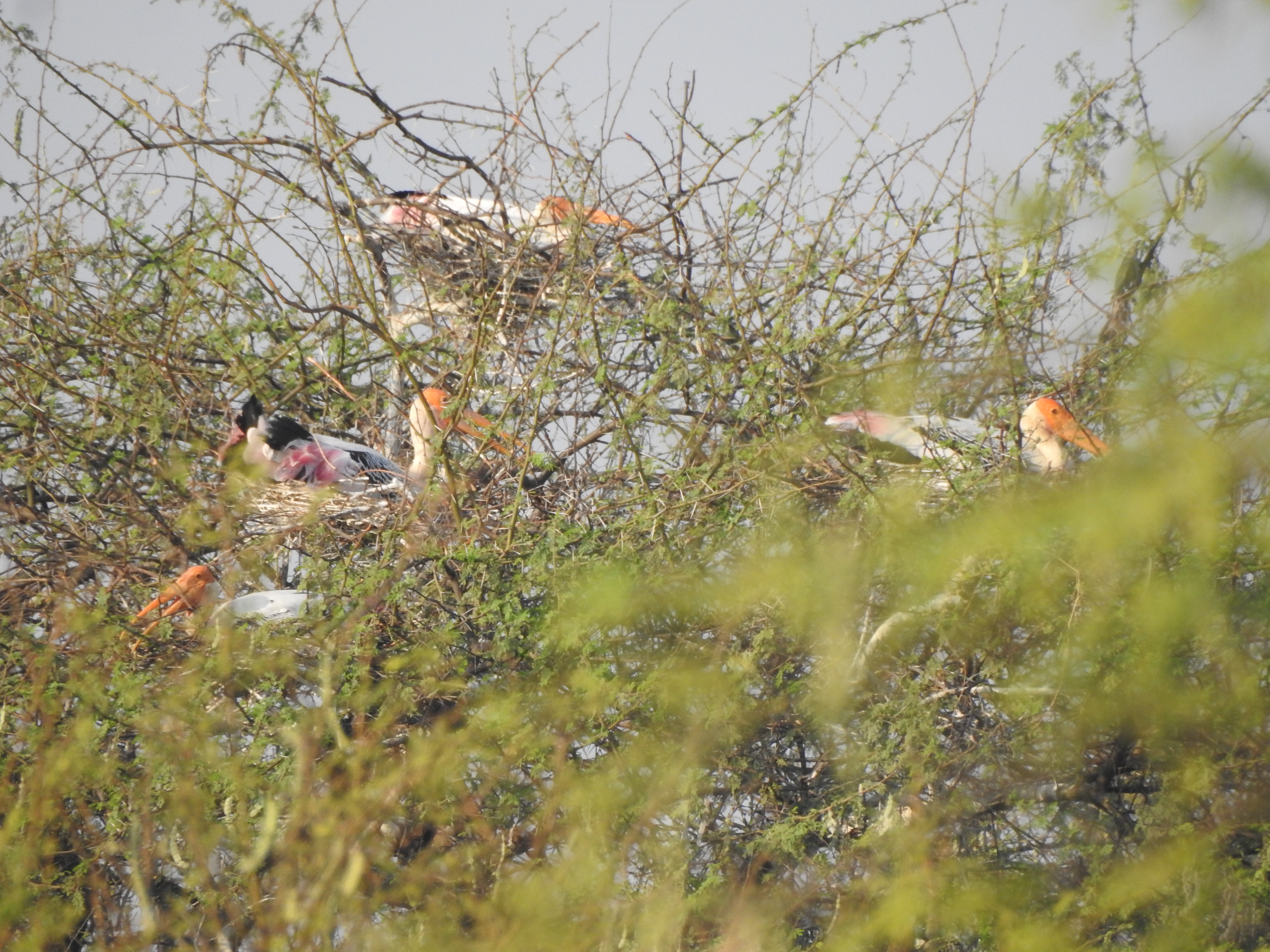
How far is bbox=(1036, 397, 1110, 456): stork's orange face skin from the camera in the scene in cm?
341

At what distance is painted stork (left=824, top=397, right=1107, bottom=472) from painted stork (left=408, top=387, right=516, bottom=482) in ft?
3.09

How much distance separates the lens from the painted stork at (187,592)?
12.3 ft

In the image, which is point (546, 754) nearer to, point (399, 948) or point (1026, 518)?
point (399, 948)

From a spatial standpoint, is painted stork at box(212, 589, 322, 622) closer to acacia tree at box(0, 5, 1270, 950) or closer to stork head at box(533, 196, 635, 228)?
acacia tree at box(0, 5, 1270, 950)


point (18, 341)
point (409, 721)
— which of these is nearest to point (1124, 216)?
point (409, 721)

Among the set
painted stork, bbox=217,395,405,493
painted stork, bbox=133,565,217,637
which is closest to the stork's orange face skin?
painted stork, bbox=217,395,405,493

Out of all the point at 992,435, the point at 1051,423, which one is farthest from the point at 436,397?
the point at 1051,423

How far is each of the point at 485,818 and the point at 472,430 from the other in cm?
143

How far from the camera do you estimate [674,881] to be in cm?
307

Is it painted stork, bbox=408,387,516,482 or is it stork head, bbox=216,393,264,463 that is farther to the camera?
stork head, bbox=216,393,264,463

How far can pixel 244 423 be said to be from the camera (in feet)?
14.2

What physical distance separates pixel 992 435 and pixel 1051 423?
0.52 ft

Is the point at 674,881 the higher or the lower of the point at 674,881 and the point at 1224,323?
the lower

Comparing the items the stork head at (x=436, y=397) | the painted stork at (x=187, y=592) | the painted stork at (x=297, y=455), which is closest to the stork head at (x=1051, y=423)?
the stork head at (x=436, y=397)
